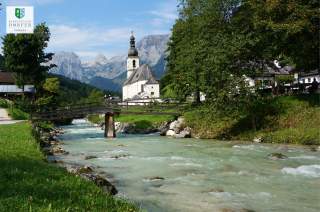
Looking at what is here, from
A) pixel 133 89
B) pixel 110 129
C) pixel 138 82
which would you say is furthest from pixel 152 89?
pixel 110 129

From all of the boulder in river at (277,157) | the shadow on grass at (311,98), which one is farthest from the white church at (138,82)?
the boulder in river at (277,157)

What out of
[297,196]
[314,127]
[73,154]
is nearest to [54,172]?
[297,196]

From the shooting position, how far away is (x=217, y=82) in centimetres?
4766

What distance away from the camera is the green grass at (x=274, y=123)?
4294 centimetres

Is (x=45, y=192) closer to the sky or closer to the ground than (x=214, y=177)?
closer to the sky

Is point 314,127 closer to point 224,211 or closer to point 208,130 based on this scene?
point 208,130

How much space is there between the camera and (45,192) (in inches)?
506

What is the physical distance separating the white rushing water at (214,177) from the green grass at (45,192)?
3.42 meters

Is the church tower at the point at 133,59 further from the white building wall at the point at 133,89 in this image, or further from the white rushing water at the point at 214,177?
the white rushing water at the point at 214,177

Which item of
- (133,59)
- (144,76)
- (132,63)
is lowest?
(144,76)

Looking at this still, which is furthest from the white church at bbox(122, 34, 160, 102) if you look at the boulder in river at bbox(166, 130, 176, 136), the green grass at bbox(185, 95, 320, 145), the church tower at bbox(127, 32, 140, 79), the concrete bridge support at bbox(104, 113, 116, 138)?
the green grass at bbox(185, 95, 320, 145)

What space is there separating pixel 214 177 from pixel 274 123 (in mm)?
25091

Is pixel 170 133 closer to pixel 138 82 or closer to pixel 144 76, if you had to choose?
pixel 144 76

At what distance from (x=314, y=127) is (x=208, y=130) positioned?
41.0 ft
